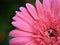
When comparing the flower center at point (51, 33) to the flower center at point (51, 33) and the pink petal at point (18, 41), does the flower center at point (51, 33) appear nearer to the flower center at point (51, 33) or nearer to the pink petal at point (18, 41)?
the flower center at point (51, 33)

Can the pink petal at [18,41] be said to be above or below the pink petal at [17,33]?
below

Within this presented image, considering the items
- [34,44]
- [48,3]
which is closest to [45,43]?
[34,44]

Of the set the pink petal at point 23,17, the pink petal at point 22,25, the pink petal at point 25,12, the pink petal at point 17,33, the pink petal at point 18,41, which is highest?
the pink petal at point 25,12

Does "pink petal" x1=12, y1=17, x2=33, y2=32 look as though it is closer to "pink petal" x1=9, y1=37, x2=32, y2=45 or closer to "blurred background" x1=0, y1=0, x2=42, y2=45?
"pink petal" x1=9, y1=37, x2=32, y2=45

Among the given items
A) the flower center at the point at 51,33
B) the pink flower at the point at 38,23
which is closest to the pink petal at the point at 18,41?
the pink flower at the point at 38,23

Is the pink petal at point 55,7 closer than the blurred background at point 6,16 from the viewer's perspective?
Yes

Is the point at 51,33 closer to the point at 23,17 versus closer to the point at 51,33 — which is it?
the point at 51,33

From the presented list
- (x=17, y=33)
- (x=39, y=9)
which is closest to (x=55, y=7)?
(x=39, y=9)
